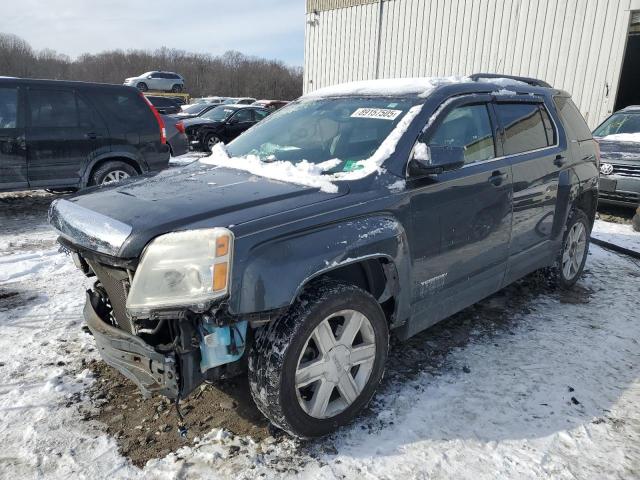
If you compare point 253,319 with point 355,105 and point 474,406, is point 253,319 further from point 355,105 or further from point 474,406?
point 355,105

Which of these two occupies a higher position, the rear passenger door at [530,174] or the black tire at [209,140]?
the rear passenger door at [530,174]

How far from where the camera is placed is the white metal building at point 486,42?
1302 centimetres

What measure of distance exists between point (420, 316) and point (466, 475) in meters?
0.94

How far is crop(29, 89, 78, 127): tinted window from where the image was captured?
22.4 ft

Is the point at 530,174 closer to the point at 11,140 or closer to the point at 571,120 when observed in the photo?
the point at 571,120

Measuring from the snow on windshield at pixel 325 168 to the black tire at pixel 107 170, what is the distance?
481 cm

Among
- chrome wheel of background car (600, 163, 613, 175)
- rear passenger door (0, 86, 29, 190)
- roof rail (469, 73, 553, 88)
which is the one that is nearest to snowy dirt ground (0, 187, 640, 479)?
roof rail (469, 73, 553, 88)

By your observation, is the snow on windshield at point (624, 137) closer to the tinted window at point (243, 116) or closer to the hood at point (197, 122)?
the tinted window at point (243, 116)

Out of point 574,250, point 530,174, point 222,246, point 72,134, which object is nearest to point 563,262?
point 574,250

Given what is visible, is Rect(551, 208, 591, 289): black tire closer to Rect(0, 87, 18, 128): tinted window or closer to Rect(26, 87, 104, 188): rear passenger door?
Rect(26, 87, 104, 188): rear passenger door

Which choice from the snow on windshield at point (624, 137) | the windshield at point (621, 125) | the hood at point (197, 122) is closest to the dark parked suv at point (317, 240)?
the snow on windshield at point (624, 137)

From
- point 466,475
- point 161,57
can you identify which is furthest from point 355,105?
point 161,57

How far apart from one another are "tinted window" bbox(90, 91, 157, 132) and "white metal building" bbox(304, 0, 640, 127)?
37.8 feet

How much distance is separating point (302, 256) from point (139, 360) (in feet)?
2.94
